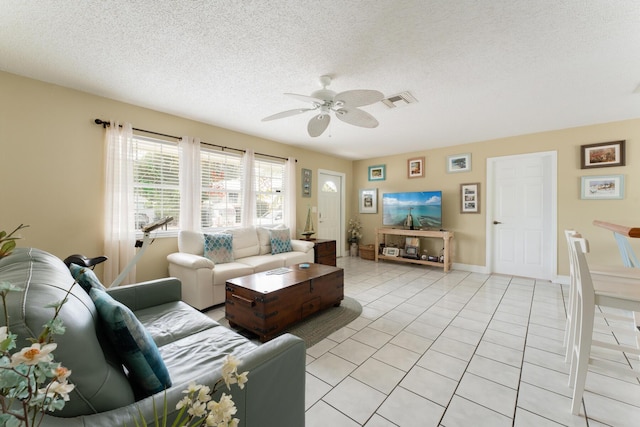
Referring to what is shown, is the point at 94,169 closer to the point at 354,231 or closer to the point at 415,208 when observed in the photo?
the point at 354,231

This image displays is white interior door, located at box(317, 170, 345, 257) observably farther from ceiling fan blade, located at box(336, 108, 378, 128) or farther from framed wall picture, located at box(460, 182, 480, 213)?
ceiling fan blade, located at box(336, 108, 378, 128)

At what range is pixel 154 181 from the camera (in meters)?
3.34

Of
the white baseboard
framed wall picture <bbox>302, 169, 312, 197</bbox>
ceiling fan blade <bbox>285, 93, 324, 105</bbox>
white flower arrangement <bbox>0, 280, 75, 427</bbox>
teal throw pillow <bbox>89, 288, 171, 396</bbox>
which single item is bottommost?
the white baseboard

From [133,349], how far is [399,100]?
3107 millimetres

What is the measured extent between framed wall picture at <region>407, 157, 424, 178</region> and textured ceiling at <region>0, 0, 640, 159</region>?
2.13 metres

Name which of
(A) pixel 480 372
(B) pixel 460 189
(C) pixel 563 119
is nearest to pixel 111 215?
(A) pixel 480 372

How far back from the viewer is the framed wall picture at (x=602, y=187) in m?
3.58

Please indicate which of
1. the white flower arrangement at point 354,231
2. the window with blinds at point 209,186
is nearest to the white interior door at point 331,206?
the white flower arrangement at point 354,231

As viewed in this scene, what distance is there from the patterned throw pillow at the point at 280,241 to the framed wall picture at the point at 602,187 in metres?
4.51

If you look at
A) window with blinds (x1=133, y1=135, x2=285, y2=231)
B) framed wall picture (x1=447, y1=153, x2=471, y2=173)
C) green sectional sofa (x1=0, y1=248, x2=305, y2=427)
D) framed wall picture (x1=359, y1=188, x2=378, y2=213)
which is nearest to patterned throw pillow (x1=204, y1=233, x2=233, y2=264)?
window with blinds (x1=133, y1=135, x2=285, y2=231)

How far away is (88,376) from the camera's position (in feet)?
2.27

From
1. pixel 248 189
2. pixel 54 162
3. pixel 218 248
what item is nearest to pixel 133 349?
pixel 218 248

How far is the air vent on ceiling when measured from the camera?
2.80 meters

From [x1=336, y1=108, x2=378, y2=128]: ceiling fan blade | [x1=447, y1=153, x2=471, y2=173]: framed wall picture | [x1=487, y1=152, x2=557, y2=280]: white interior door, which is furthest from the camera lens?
[x1=447, y1=153, x2=471, y2=173]: framed wall picture
